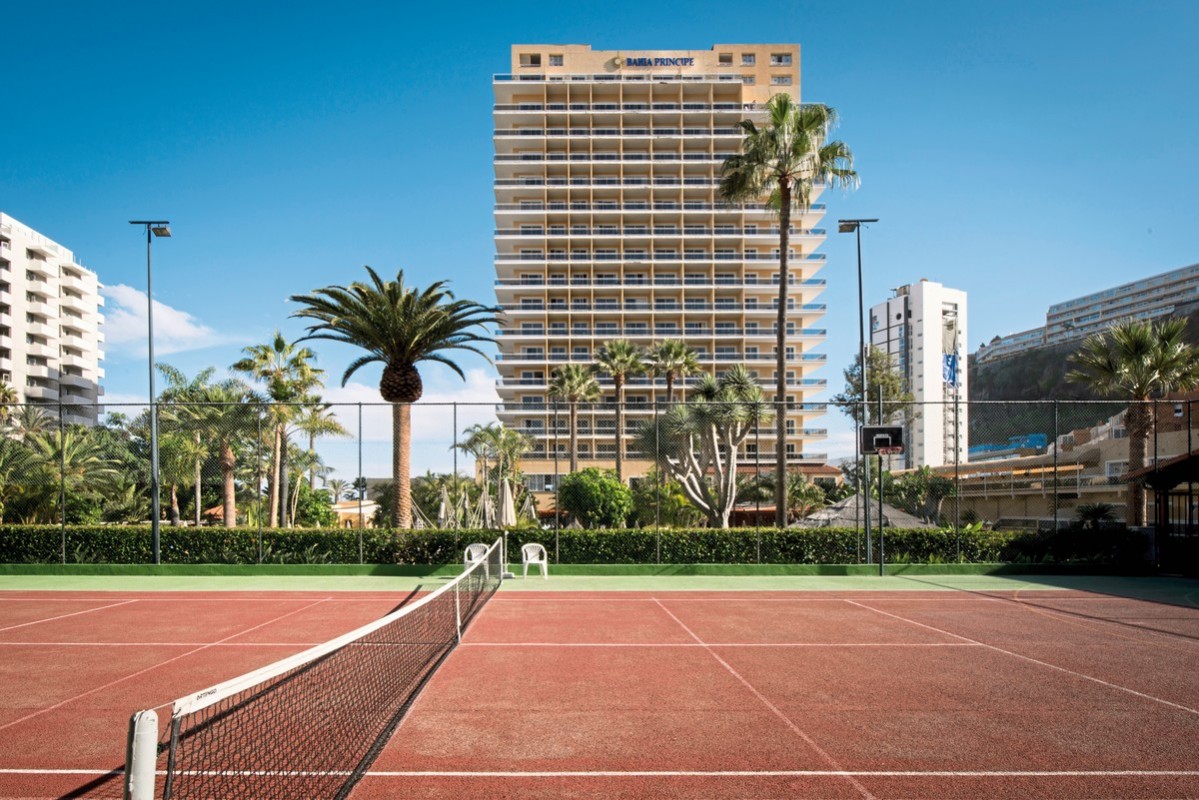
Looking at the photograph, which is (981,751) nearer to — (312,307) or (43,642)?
(43,642)

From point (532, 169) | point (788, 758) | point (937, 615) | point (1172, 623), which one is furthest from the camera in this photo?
point (532, 169)

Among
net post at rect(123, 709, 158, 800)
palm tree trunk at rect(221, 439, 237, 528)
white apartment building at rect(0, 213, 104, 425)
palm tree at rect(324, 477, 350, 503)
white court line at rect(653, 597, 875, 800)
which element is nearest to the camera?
net post at rect(123, 709, 158, 800)

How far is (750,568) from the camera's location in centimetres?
2102

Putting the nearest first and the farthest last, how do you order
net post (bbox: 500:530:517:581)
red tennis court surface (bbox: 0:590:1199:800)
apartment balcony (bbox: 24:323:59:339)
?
red tennis court surface (bbox: 0:590:1199:800)
net post (bbox: 500:530:517:581)
apartment balcony (bbox: 24:323:59:339)

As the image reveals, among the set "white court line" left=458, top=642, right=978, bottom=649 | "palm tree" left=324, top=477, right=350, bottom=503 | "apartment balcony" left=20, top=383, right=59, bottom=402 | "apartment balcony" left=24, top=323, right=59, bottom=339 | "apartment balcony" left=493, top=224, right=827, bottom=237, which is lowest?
"palm tree" left=324, top=477, right=350, bottom=503

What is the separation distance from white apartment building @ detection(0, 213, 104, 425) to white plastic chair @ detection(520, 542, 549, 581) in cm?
6589

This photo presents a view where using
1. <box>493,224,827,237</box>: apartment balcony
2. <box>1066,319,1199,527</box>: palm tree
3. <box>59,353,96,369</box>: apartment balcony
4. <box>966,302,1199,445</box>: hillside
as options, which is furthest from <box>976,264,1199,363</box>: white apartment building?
<box>59,353,96,369</box>: apartment balcony

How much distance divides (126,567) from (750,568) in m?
16.2

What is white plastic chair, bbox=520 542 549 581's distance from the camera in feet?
64.3

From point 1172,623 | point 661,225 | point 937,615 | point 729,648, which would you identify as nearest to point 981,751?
point 729,648

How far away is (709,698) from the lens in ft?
28.0

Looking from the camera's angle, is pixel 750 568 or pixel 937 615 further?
pixel 750 568

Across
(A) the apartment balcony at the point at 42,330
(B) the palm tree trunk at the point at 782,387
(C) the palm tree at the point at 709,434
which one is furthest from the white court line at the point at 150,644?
(A) the apartment balcony at the point at 42,330

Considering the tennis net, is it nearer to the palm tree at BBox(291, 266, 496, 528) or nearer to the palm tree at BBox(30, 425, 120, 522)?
the palm tree at BBox(291, 266, 496, 528)
